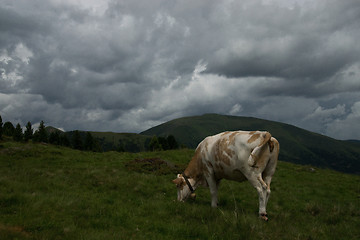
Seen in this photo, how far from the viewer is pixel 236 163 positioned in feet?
29.7

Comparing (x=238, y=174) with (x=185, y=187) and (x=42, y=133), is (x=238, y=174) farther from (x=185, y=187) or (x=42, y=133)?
(x=42, y=133)

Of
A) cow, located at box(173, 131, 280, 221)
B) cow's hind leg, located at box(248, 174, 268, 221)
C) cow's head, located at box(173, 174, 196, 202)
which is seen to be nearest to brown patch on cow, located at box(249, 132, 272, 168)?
cow, located at box(173, 131, 280, 221)

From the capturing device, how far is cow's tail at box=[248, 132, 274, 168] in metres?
8.27

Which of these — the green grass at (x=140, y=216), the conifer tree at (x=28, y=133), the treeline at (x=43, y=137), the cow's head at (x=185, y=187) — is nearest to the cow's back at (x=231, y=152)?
the cow's head at (x=185, y=187)

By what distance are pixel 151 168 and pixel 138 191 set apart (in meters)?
7.50

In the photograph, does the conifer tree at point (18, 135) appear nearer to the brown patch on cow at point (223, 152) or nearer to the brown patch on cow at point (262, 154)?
the brown patch on cow at point (223, 152)

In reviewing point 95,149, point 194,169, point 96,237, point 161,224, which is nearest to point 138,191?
point 194,169

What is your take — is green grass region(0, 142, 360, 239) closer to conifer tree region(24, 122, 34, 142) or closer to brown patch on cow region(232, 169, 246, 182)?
brown patch on cow region(232, 169, 246, 182)

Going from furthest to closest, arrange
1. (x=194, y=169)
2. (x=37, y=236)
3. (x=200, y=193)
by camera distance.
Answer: (x=200, y=193), (x=194, y=169), (x=37, y=236)

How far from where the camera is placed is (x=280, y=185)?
18.3m

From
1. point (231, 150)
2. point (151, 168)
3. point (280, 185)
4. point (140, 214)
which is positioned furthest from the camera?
point (151, 168)

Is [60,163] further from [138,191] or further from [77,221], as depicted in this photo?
[77,221]

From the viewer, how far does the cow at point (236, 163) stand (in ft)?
28.0

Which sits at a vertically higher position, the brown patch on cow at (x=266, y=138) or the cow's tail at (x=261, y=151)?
the brown patch on cow at (x=266, y=138)
